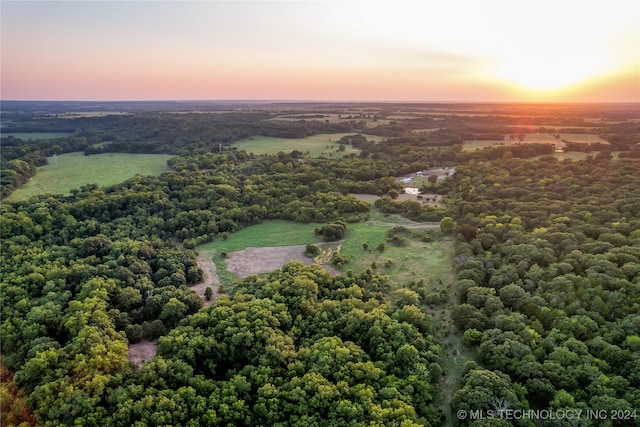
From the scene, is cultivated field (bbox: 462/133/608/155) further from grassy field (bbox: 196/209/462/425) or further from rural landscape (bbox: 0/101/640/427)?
grassy field (bbox: 196/209/462/425)

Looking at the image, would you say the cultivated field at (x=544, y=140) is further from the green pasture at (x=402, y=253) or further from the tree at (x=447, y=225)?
the green pasture at (x=402, y=253)

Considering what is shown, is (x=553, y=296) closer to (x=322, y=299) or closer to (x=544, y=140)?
(x=322, y=299)

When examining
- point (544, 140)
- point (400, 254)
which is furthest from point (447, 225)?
point (544, 140)

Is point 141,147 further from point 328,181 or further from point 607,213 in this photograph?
point 607,213

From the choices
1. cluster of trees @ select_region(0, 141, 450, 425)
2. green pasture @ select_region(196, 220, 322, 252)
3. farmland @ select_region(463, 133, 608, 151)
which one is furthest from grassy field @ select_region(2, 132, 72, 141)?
farmland @ select_region(463, 133, 608, 151)

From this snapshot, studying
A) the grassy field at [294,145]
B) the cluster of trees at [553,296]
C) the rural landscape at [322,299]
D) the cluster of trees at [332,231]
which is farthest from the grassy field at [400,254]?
the grassy field at [294,145]

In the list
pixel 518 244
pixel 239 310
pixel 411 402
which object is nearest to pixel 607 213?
pixel 518 244
